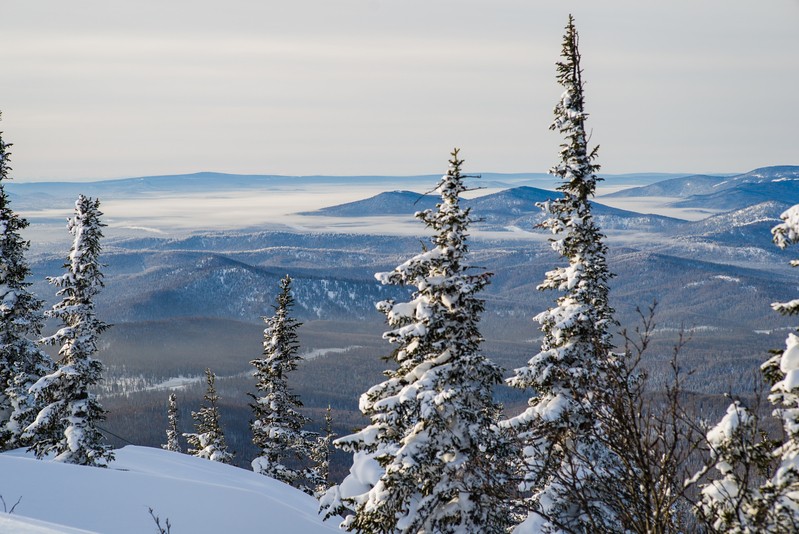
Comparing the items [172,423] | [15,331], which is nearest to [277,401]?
[15,331]

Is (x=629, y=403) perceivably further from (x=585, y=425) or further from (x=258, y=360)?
(x=258, y=360)

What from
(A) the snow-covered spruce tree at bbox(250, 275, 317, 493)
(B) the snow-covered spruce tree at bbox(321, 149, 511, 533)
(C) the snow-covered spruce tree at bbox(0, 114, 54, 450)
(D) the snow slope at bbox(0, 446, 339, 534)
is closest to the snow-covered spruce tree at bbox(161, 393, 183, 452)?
(A) the snow-covered spruce tree at bbox(250, 275, 317, 493)

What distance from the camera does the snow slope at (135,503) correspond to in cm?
1956

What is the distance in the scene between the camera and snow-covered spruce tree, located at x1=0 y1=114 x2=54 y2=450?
2936 cm

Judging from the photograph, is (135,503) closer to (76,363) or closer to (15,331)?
(76,363)

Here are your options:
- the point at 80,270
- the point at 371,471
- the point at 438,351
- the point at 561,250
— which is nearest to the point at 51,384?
the point at 80,270

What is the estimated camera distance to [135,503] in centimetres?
2117

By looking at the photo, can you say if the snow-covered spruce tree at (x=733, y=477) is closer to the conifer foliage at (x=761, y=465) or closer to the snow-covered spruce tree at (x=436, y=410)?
the conifer foliage at (x=761, y=465)

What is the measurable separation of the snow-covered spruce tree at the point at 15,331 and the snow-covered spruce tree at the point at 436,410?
58.5 ft

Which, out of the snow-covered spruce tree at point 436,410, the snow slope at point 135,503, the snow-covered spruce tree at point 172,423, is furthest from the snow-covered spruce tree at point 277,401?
the snow-covered spruce tree at point 172,423

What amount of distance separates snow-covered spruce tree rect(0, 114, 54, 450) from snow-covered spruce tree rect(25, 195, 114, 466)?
1527 mm

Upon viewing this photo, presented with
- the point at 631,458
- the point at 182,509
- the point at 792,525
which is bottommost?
the point at 182,509

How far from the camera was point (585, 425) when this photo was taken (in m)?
19.4

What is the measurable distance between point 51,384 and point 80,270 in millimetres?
4501
